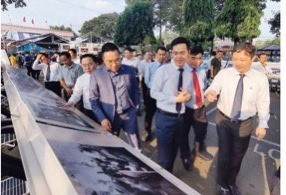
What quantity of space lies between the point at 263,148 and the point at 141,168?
4.18m

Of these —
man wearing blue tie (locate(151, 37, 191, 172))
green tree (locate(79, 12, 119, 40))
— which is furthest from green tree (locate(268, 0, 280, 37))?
green tree (locate(79, 12, 119, 40))

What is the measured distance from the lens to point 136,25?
130ft

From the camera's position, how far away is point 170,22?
57.7 m

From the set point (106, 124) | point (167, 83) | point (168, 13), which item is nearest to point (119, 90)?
point (106, 124)

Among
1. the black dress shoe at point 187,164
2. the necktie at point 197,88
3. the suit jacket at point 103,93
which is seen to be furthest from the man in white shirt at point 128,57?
the suit jacket at point 103,93

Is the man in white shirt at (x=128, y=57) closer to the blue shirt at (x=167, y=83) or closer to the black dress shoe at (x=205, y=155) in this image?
the black dress shoe at (x=205, y=155)

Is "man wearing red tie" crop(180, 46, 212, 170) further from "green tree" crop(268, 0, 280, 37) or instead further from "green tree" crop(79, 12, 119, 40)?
"green tree" crop(79, 12, 119, 40)

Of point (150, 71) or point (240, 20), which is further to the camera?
point (240, 20)

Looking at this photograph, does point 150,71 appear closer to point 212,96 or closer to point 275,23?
point 212,96

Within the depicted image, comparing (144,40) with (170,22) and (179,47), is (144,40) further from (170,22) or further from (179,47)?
(179,47)

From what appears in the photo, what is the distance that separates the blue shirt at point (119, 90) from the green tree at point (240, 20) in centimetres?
1545

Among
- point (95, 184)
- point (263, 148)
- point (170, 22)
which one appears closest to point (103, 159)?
point (95, 184)

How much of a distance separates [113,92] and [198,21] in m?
23.4

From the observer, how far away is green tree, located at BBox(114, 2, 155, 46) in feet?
130
